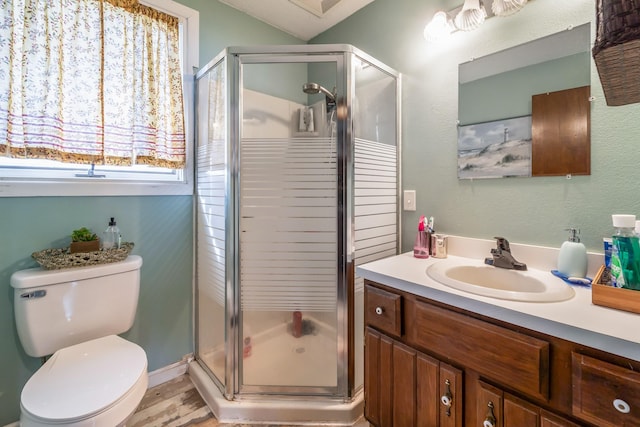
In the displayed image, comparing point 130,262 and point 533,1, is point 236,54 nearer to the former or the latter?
point 130,262

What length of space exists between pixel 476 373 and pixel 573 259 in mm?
607

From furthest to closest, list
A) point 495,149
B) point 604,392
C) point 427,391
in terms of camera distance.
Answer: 1. point 495,149
2. point 427,391
3. point 604,392

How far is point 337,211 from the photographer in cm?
144

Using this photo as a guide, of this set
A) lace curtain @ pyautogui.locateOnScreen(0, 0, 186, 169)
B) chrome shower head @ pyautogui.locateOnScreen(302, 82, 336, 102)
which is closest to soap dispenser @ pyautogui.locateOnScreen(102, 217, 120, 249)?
lace curtain @ pyautogui.locateOnScreen(0, 0, 186, 169)

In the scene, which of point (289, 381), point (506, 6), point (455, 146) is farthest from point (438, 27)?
point (289, 381)

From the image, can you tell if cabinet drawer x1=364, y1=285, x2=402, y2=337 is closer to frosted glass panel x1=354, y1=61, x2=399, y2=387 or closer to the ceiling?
frosted glass panel x1=354, y1=61, x2=399, y2=387

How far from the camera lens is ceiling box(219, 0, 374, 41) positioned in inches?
74.8

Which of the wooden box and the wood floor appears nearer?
the wooden box

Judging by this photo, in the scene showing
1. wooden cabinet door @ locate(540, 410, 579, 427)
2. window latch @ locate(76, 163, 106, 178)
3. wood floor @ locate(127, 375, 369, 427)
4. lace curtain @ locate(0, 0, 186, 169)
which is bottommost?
wood floor @ locate(127, 375, 369, 427)

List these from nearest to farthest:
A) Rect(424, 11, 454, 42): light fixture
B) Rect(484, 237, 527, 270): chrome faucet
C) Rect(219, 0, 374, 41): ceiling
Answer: Rect(484, 237, 527, 270): chrome faucet → Rect(424, 11, 454, 42): light fixture → Rect(219, 0, 374, 41): ceiling

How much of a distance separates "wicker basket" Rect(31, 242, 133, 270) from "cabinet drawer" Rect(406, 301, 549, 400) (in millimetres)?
1483

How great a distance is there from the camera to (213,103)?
1646 mm

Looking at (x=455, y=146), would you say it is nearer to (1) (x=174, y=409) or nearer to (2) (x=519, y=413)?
(2) (x=519, y=413)

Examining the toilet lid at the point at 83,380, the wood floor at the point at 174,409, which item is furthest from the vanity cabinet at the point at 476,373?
the toilet lid at the point at 83,380
